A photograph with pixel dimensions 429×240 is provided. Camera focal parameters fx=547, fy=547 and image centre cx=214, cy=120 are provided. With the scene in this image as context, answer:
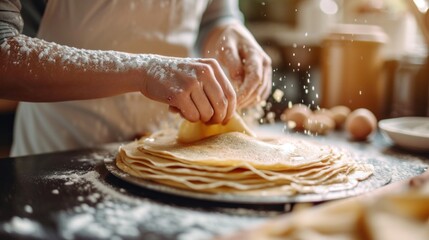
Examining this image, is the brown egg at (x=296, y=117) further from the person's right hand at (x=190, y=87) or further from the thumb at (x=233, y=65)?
the person's right hand at (x=190, y=87)

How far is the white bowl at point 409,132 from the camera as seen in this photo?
1.45m

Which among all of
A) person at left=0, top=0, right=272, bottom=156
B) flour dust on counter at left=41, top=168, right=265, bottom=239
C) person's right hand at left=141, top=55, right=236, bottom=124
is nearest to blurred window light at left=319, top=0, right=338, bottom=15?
person at left=0, top=0, right=272, bottom=156

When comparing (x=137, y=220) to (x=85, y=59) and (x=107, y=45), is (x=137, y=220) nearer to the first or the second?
(x=85, y=59)

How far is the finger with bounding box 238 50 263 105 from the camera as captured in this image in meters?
1.41

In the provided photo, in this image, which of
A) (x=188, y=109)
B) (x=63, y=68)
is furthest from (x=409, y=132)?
(x=63, y=68)

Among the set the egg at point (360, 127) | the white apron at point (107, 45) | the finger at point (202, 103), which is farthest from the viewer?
the egg at point (360, 127)

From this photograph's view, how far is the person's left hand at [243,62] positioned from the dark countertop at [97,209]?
428mm

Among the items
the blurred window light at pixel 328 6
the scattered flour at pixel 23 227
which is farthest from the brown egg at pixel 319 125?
the blurred window light at pixel 328 6

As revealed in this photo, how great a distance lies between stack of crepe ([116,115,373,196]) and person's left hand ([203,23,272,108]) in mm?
216

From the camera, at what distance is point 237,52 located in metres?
1.57

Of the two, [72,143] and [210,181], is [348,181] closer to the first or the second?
[210,181]

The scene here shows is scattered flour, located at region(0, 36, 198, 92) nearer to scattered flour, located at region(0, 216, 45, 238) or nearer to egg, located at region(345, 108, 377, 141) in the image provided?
scattered flour, located at region(0, 216, 45, 238)

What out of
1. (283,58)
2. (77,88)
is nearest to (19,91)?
(77,88)

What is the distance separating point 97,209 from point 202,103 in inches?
12.5
